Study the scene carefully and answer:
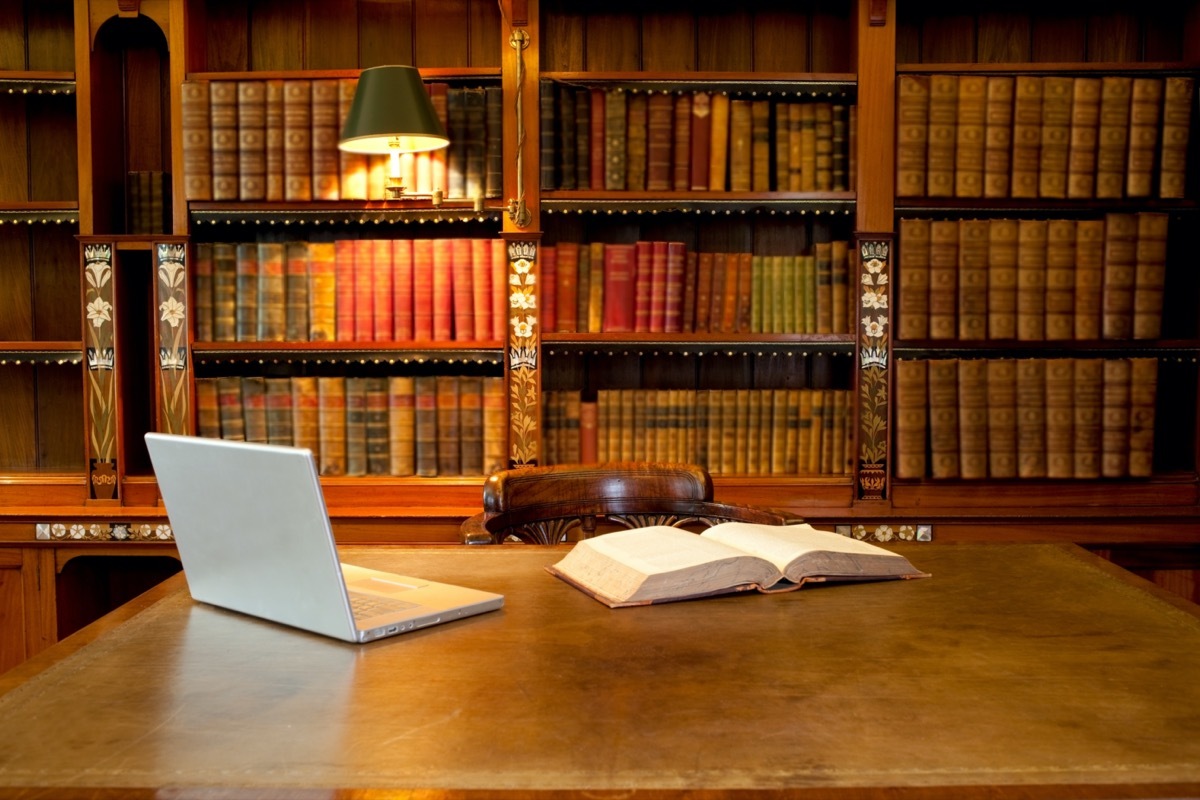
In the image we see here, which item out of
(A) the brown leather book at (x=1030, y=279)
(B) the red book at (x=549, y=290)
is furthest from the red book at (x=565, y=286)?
(A) the brown leather book at (x=1030, y=279)

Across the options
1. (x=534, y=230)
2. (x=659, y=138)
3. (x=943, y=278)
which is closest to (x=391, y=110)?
(x=534, y=230)

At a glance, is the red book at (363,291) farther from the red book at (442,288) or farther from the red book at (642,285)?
the red book at (642,285)

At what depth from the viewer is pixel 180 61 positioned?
3109 mm

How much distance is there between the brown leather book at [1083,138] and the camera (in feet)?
9.97

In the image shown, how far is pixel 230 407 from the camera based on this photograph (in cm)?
317

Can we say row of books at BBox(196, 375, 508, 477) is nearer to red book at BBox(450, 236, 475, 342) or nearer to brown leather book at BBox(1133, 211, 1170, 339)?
red book at BBox(450, 236, 475, 342)

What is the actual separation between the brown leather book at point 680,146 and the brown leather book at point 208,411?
143cm

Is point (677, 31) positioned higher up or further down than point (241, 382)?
higher up

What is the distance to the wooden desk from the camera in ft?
2.73

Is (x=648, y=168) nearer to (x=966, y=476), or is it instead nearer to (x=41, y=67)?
(x=966, y=476)

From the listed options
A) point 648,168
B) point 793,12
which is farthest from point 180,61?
point 793,12

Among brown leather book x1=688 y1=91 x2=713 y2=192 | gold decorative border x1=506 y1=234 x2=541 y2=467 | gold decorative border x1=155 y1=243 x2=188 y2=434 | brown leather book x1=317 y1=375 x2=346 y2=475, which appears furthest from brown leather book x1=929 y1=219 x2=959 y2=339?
gold decorative border x1=155 y1=243 x2=188 y2=434

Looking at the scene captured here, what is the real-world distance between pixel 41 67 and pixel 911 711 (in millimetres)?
3436

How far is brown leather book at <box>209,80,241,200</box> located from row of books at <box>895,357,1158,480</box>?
6.36ft
